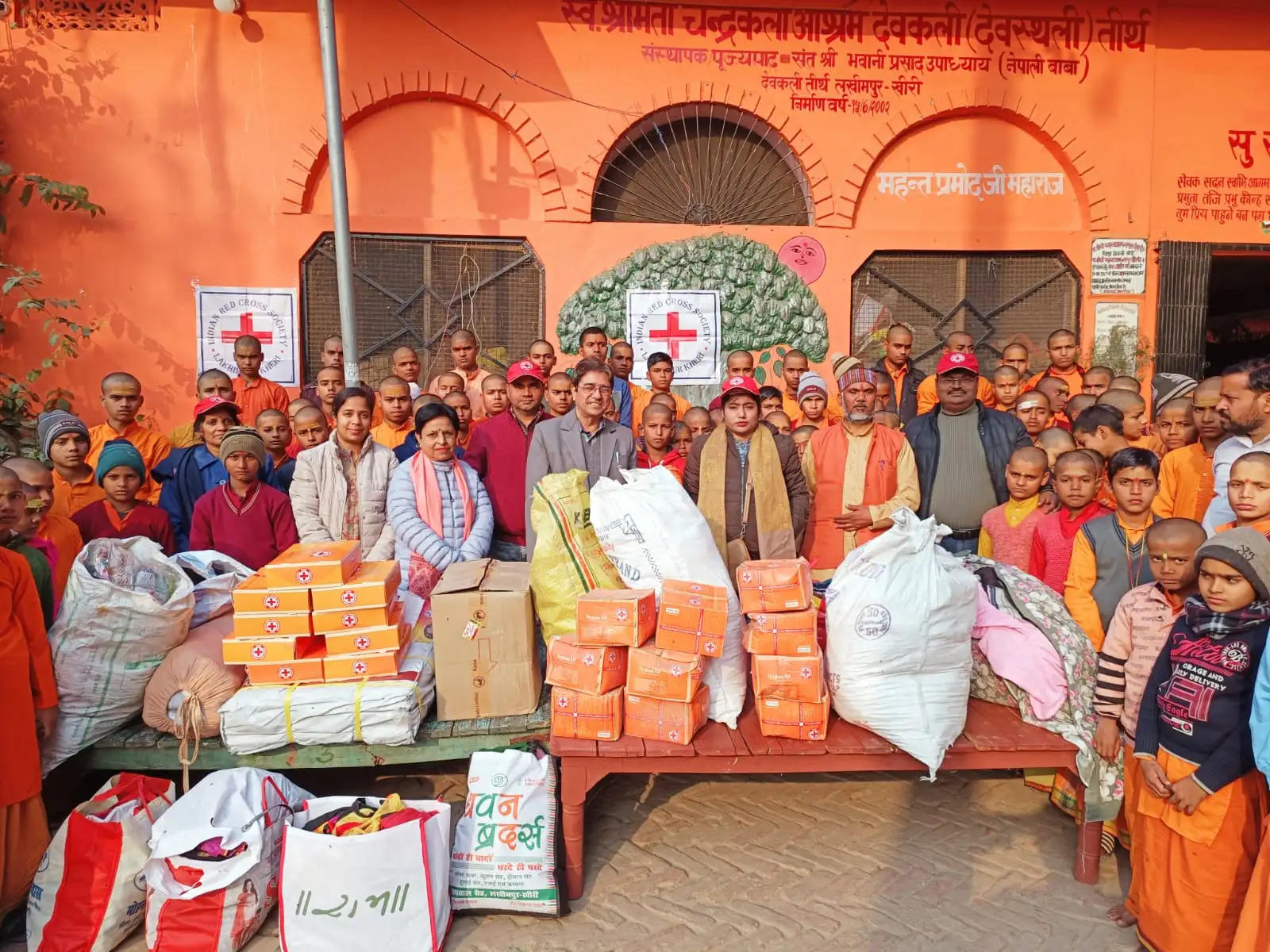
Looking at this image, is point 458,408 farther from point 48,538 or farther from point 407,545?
point 48,538

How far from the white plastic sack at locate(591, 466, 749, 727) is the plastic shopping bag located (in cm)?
209

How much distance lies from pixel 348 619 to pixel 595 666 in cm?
105

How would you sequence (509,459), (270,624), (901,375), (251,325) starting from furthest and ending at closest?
1. (251,325)
2. (901,375)
3. (509,459)
4. (270,624)

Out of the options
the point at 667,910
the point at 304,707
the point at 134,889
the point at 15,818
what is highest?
the point at 304,707

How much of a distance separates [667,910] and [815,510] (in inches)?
80.5

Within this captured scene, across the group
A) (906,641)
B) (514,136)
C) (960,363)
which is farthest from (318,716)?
(514,136)

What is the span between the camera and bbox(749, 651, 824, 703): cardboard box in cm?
293

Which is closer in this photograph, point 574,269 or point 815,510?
point 815,510

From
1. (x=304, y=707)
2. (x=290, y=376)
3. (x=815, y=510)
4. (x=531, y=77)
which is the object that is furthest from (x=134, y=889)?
(x=531, y=77)

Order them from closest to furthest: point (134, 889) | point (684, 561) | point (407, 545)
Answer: point (134, 889) → point (684, 561) → point (407, 545)

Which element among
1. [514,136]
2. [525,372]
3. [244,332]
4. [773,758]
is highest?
[514,136]

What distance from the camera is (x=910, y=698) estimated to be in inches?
113

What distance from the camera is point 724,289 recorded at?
7.35 meters

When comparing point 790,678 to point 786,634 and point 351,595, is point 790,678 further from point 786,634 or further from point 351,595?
point 351,595
